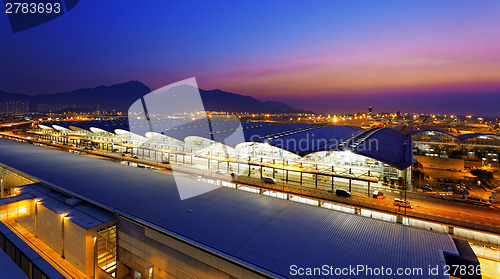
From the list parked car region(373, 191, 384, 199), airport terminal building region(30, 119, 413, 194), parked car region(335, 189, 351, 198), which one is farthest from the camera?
airport terminal building region(30, 119, 413, 194)

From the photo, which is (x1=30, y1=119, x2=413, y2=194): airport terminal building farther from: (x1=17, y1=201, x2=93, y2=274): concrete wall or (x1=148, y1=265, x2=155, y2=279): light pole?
(x1=148, y1=265, x2=155, y2=279): light pole

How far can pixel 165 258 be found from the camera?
8273mm

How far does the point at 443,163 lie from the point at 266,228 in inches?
1157

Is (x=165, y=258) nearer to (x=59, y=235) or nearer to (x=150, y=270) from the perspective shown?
(x=150, y=270)

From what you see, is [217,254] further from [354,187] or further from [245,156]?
[245,156]

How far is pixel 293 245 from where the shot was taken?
7.18m

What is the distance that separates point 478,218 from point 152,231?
54.0 feet

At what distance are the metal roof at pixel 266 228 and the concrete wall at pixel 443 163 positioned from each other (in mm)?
25052

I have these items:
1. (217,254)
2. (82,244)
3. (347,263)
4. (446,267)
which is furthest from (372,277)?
(82,244)

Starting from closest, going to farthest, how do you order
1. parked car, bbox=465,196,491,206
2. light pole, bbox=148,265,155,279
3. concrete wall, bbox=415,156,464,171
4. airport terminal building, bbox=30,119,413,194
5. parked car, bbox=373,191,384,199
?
1. light pole, bbox=148,265,155,279
2. parked car, bbox=373,191,384,199
3. parked car, bbox=465,196,491,206
4. airport terminal building, bbox=30,119,413,194
5. concrete wall, bbox=415,156,464,171

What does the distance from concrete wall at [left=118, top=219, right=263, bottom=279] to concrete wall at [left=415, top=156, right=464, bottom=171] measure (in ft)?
101

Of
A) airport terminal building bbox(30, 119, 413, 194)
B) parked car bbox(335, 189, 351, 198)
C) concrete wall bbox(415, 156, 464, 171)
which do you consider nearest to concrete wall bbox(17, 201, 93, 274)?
airport terminal building bbox(30, 119, 413, 194)

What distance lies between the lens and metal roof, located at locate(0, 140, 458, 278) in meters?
6.65

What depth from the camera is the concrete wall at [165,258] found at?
7018 mm
